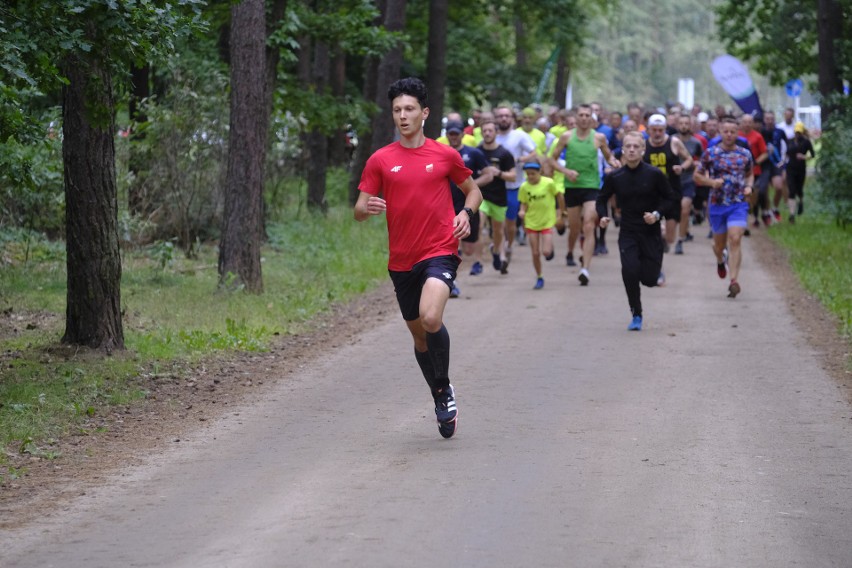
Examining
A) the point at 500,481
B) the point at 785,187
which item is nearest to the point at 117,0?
the point at 500,481

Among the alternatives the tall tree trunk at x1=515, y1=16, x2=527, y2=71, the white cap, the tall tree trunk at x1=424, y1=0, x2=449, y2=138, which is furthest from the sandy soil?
the tall tree trunk at x1=515, y1=16, x2=527, y2=71

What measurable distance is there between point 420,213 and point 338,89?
23013 mm

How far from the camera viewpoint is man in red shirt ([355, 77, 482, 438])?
28.2 ft

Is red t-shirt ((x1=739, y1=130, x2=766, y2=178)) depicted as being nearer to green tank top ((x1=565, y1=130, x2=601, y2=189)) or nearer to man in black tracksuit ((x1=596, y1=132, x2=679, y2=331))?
green tank top ((x1=565, y1=130, x2=601, y2=189))

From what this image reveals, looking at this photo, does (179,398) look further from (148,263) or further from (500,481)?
(148,263)

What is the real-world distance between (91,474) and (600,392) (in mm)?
4166

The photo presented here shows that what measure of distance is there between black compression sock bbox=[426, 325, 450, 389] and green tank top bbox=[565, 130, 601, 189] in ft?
34.4

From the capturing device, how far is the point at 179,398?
10.6 m

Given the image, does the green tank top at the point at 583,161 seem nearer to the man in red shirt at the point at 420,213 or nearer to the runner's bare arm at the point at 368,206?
the man in red shirt at the point at 420,213

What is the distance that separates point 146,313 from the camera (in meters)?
14.3

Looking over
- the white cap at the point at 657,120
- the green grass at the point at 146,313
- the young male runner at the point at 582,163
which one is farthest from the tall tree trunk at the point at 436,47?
the white cap at the point at 657,120

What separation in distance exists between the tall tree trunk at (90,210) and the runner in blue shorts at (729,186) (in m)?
7.45

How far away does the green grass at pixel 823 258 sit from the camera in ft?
52.1

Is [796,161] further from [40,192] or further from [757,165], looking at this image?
[40,192]
